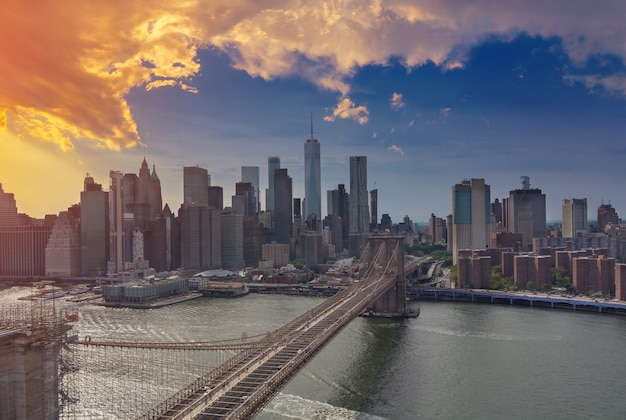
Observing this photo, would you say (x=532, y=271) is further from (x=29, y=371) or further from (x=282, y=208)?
(x=282, y=208)

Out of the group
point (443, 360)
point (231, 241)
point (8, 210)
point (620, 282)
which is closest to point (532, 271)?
point (620, 282)

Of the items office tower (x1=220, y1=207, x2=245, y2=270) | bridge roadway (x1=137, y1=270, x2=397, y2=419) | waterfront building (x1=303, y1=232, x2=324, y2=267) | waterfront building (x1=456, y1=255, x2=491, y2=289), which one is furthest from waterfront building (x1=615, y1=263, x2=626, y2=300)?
office tower (x1=220, y1=207, x2=245, y2=270)

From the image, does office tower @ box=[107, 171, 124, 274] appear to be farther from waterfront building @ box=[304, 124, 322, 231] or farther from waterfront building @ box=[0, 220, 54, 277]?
waterfront building @ box=[304, 124, 322, 231]

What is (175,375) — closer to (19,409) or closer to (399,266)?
(19,409)

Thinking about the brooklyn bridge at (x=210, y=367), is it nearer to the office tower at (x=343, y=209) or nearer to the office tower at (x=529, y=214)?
the office tower at (x=529, y=214)

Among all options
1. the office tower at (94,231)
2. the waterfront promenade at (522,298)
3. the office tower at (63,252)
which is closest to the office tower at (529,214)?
the waterfront promenade at (522,298)

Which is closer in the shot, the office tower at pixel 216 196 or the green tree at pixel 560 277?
the green tree at pixel 560 277
